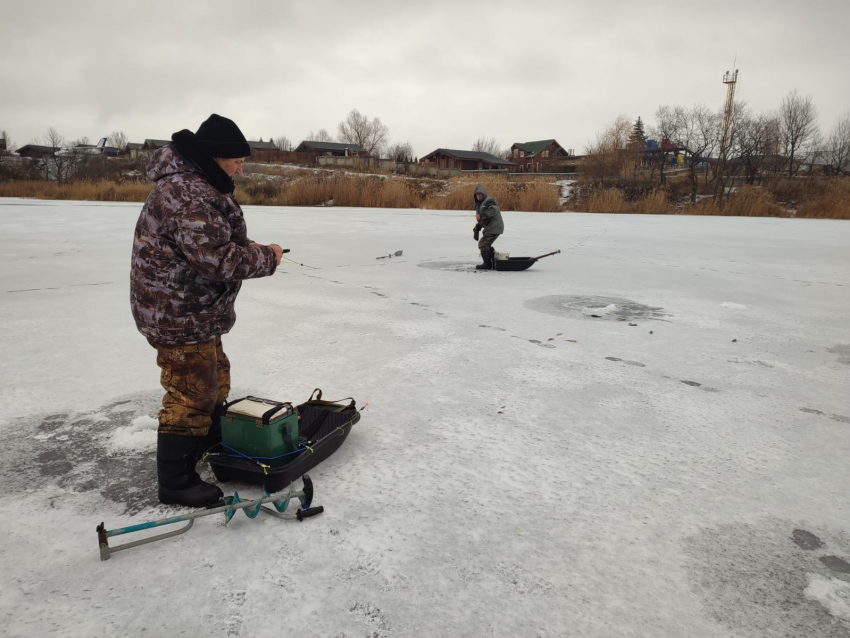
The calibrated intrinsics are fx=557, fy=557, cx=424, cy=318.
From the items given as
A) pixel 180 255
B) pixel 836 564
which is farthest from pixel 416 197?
pixel 836 564

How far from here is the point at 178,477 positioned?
1929 millimetres

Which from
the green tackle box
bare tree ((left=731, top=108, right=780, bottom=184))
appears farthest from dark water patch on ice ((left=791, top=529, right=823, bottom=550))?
bare tree ((left=731, top=108, right=780, bottom=184))

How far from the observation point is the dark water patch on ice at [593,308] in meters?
4.88

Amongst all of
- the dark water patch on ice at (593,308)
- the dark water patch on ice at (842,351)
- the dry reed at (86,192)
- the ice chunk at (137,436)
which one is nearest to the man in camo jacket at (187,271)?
the ice chunk at (137,436)

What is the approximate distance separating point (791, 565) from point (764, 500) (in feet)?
1.24

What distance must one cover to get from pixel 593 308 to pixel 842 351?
1.91m

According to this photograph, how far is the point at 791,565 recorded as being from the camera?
1.65 m

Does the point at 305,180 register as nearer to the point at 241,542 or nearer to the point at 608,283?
the point at 608,283

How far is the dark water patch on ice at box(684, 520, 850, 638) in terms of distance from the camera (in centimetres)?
143

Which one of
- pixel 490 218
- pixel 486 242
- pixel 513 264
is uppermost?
pixel 490 218

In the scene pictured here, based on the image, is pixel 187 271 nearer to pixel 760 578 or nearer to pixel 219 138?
pixel 219 138

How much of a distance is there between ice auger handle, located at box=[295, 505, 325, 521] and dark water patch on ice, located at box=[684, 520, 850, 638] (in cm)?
116

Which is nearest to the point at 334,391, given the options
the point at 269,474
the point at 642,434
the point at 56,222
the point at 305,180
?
the point at 269,474

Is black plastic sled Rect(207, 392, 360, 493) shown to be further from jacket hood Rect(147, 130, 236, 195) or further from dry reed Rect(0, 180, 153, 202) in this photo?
dry reed Rect(0, 180, 153, 202)
